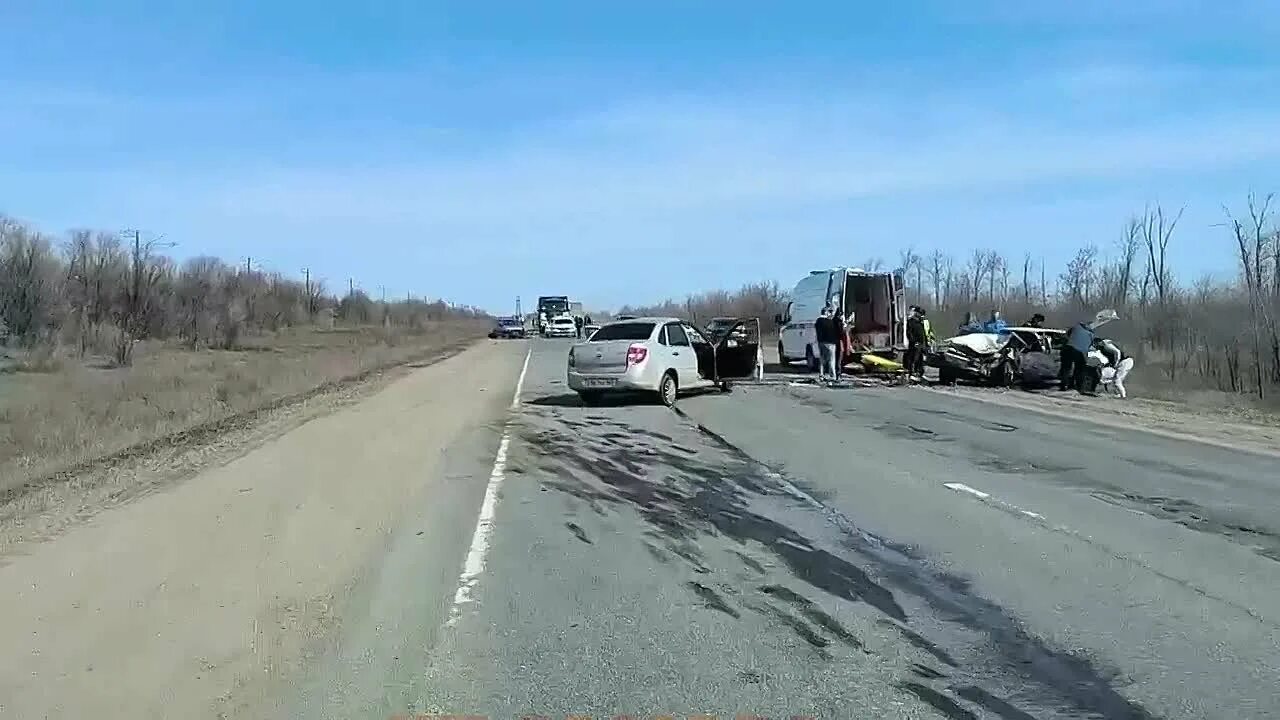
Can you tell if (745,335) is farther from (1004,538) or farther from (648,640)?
(648,640)

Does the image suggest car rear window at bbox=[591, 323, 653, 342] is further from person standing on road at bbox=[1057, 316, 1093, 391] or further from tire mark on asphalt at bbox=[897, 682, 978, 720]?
tire mark on asphalt at bbox=[897, 682, 978, 720]

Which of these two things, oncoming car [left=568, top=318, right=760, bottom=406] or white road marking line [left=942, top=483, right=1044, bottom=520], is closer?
white road marking line [left=942, top=483, right=1044, bottom=520]

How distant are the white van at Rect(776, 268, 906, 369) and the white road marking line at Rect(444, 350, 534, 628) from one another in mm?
15376

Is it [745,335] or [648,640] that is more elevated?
[745,335]

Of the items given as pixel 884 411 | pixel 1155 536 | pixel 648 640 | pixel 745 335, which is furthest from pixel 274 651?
pixel 745 335

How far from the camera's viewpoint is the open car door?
24.6m

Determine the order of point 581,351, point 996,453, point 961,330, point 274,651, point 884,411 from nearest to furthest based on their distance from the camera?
point 274,651
point 996,453
point 884,411
point 581,351
point 961,330

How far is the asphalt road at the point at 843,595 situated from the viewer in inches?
208

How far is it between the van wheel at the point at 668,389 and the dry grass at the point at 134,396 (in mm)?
8631

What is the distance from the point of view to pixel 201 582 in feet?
25.3

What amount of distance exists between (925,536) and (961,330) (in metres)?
22.5

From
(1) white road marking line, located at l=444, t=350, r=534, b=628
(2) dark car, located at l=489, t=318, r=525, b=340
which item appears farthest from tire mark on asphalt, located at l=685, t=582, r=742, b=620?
(2) dark car, located at l=489, t=318, r=525, b=340

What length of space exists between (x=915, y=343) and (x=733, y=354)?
5813 millimetres

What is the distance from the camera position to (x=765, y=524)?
961 centimetres
